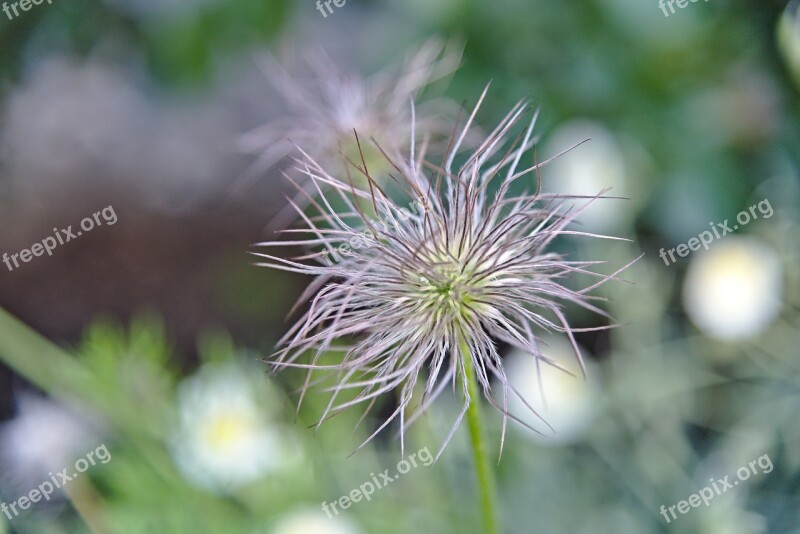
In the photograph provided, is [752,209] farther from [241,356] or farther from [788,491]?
[241,356]

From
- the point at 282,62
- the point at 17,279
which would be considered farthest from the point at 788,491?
the point at 17,279

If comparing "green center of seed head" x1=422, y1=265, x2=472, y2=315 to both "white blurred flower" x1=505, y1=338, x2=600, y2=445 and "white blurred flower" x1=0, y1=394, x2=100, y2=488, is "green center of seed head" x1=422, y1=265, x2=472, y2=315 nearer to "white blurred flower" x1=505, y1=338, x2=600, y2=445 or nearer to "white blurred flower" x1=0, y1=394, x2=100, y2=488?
"white blurred flower" x1=505, y1=338, x2=600, y2=445

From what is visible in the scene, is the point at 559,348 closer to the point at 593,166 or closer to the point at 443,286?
the point at 593,166

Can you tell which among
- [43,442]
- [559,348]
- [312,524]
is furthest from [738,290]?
[43,442]

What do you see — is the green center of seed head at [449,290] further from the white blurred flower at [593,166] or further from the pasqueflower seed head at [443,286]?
the white blurred flower at [593,166]

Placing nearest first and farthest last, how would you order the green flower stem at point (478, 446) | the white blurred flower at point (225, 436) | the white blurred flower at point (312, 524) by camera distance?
the green flower stem at point (478, 446) → the white blurred flower at point (312, 524) → the white blurred flower at point (225, 436)

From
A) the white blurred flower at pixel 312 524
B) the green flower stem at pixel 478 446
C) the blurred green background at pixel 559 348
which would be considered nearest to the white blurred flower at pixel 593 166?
the blurred green background at pixel 559 348

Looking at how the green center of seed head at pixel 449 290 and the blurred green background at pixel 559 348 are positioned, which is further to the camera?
the blurred green background at pixel 559 348
